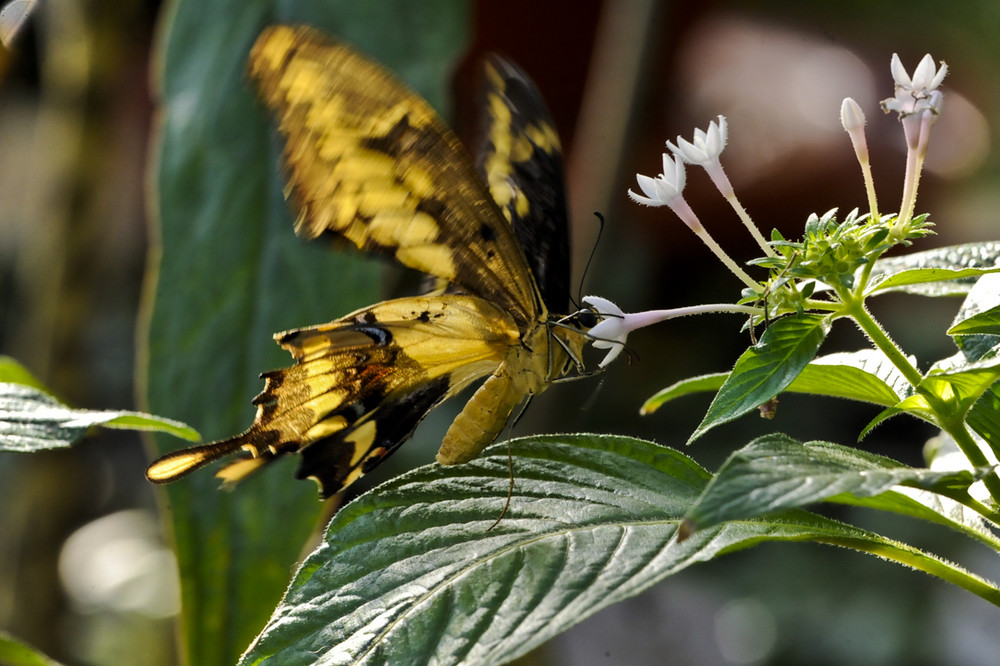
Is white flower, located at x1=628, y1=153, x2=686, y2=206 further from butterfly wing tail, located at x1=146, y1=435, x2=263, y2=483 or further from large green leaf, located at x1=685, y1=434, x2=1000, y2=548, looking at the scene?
butterfly wing tail, located at x1=146, y1=435, x2=263, y2=483

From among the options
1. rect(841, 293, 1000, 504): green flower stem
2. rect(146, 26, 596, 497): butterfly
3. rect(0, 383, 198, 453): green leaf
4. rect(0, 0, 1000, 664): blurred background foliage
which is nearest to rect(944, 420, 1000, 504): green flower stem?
rect(841, 293, 1000, 504): green flower stem

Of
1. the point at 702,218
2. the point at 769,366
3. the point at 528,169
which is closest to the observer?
the point at 769,366

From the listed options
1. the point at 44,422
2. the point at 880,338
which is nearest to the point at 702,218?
the point at 880,338

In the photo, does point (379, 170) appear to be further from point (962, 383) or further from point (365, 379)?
point (962, 383)

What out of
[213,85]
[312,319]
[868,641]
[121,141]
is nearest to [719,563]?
[868,641]

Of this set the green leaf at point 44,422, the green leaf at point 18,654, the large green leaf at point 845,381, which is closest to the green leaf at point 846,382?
the large green leaf at point 845,381

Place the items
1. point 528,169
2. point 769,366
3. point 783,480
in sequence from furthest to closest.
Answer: point 528,169 < point 769,366 < point 783,480

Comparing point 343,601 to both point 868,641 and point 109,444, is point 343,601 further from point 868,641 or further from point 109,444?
point 109,444
